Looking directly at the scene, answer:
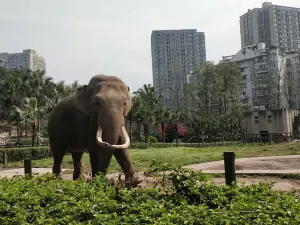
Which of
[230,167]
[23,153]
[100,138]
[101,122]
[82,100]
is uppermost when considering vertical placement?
[82,100]

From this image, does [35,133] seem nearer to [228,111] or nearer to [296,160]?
[296,160]

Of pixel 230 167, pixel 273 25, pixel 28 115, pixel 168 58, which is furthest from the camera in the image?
pixel 168 58

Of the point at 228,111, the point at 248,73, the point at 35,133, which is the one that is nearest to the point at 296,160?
the point at 35,133

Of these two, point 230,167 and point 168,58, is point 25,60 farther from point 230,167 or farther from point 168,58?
point 230,167

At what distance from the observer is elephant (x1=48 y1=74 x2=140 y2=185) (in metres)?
7.20

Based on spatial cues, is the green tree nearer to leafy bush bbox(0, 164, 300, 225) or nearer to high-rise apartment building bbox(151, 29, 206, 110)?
leafy bush bbox(0, 164, 300, 225)

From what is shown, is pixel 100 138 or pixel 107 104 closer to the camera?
pixel 100 138

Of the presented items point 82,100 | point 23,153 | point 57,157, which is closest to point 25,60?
point 23,153

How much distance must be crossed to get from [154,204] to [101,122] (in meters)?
3.69

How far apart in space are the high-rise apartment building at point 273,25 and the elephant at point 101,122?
8381 centimetres

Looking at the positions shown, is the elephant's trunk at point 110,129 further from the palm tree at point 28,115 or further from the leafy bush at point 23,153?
the palm tree at point 28,115

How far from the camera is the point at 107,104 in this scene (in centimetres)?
743

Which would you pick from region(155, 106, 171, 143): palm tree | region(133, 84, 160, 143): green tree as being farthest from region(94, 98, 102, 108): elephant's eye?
region(155, 106, 171, 143): palm tree

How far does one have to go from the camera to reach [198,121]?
43.2 metres
